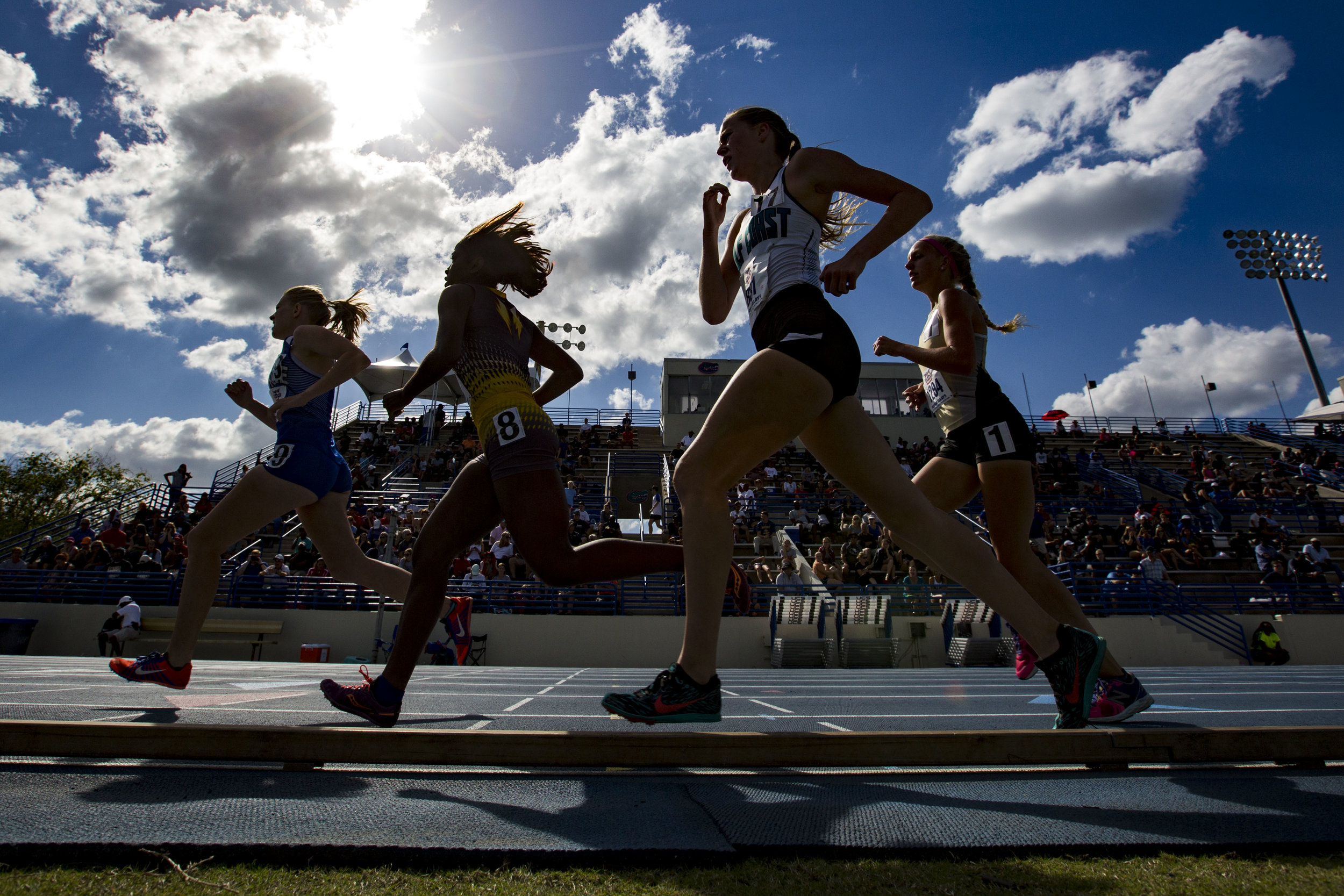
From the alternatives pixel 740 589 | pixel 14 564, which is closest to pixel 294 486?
pixel 740 589

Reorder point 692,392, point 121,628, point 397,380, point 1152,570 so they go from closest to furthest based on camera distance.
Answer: point 121,628 → point 1152,570 → point 397,380 → point 692,392

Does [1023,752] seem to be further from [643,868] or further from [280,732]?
[280,732]

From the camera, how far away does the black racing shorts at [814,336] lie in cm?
209

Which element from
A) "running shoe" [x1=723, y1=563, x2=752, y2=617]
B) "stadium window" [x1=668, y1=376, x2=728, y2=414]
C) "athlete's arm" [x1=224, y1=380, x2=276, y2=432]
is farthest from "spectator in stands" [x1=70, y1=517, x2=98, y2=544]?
"stadium window" [x1=668, y1=376, x2=728, y2=414]

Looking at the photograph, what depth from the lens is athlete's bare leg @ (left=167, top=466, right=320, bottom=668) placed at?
3156mm

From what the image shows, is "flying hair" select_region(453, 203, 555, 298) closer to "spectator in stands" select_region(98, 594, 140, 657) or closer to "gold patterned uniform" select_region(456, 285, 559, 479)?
"gold patterned uniform" select_region(456, 285, 559, 479)

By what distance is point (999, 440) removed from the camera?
9.35ft

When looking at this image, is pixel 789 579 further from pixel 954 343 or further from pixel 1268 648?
pixel 954 343

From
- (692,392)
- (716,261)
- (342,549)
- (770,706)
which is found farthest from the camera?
(692,392)

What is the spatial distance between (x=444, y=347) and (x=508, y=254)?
0.64 metres

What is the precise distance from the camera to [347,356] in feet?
11.5

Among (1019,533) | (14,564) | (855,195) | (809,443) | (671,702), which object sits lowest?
(14,564)

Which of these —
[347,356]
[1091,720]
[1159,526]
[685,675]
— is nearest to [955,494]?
[1091,720]

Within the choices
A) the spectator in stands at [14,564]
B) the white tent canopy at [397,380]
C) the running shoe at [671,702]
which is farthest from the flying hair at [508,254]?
the white tent canopy at [397,380]
